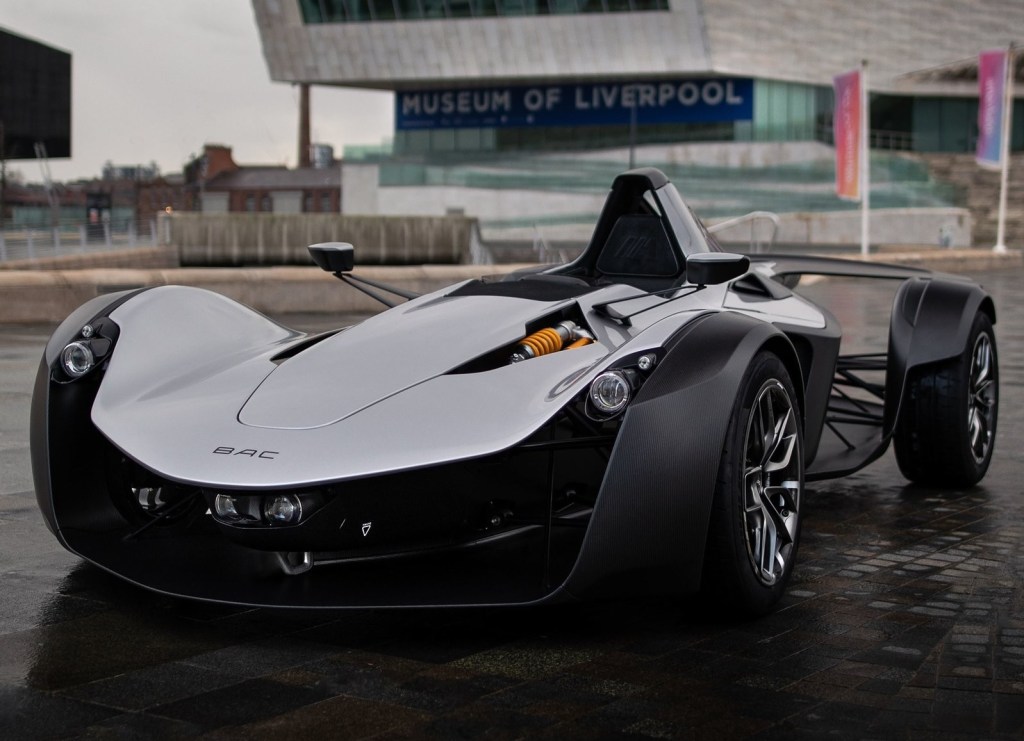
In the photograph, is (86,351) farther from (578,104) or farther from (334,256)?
(578,104)

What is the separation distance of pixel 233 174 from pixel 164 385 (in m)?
105

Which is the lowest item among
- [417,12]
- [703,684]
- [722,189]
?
[703,684]

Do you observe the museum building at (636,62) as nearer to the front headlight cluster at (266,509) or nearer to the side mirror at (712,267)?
the side mirror at (712,267)

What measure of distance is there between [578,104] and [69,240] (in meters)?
37.2

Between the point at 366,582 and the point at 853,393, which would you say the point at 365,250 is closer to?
the point at 853,393

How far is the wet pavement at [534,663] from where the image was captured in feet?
9.89

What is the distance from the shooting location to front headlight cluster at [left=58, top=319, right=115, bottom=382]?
4.31m

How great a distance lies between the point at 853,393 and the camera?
33.0 ft

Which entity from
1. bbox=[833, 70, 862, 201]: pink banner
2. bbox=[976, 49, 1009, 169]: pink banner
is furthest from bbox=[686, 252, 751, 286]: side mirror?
bbox=[976, 49, 1009, 169]: pink banner

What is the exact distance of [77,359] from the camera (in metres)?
4.37

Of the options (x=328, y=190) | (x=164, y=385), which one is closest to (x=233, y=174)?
(x=328, y=190)

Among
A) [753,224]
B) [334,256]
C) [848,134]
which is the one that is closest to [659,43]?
[848,134]

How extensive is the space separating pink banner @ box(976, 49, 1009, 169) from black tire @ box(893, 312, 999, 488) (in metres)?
34.1

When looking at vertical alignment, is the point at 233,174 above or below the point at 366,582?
above
